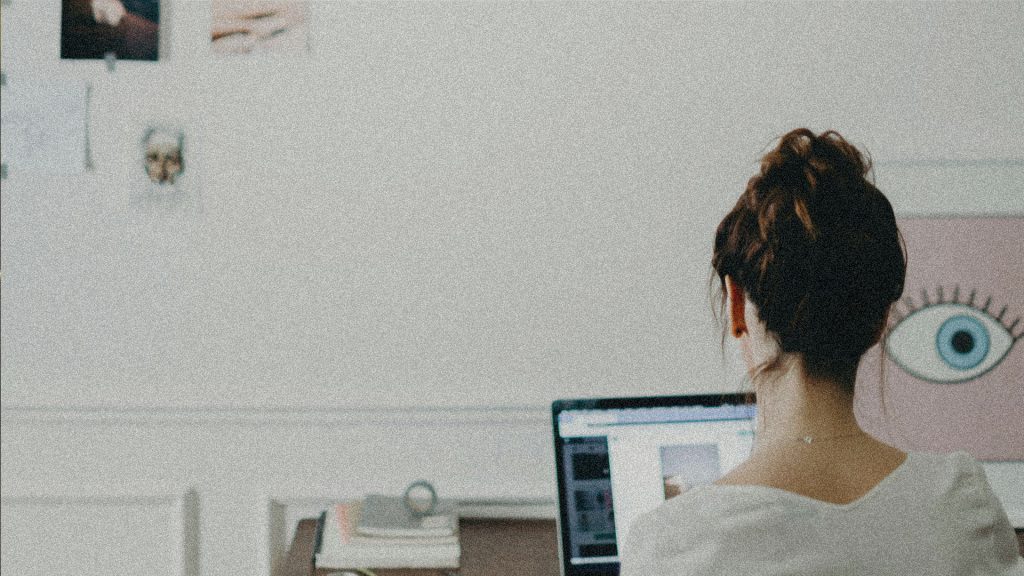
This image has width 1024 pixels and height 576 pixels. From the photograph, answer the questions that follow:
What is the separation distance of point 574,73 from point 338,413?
760 millimetres

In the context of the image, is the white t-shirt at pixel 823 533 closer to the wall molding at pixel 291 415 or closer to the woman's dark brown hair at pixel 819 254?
the woman's dark brown hair at pixel 819 254

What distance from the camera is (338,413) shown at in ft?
5.58

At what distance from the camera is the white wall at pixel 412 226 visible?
164 centimetres

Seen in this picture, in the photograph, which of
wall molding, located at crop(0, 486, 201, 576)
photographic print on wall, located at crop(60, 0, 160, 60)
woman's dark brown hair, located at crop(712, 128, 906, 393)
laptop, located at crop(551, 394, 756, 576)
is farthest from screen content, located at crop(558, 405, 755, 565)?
photographic print on wall, located at crop(60, 0, 160, 60)

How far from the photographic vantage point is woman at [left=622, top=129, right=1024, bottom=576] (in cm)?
71

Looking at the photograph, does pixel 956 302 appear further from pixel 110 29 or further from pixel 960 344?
pixel 110 29

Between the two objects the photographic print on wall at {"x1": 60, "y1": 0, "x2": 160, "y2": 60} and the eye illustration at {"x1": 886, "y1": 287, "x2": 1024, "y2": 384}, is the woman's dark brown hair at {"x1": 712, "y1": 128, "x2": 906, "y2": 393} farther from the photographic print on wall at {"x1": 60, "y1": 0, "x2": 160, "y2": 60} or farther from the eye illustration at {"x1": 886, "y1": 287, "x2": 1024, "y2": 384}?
the photographic print on wall at {"x1": 60, "y1": 0, "x2": 160, "y2": 60}

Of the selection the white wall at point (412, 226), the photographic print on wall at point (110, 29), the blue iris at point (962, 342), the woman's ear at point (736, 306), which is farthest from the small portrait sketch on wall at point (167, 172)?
the blue iris at point (962, 342)

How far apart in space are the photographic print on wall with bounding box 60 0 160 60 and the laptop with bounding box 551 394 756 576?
1020mm

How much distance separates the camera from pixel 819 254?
0.78 m

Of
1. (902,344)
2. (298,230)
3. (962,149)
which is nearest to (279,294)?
(298,230)

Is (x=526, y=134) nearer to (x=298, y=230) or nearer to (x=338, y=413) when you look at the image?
(x=298, y=230)

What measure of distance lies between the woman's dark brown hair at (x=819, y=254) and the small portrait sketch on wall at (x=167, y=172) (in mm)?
1185

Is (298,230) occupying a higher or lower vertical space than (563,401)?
higher
